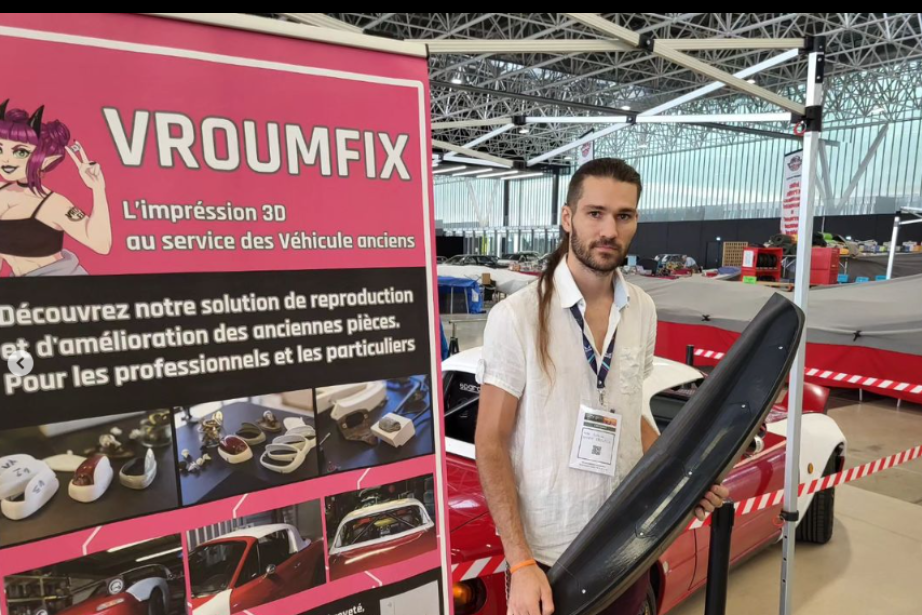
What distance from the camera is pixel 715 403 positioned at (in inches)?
52.1

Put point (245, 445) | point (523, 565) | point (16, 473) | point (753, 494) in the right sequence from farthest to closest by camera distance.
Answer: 1. point (753, 494)
2. point (523, 565)
3. point (245, 445)
4. point (16, 473)

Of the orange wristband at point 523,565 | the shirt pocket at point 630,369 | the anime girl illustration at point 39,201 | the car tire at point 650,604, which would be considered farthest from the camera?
the car tire at point 650,604

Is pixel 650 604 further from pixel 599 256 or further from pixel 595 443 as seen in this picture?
pixel 599 256

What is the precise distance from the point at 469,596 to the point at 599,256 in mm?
1310

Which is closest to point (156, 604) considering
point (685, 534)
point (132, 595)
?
point (132, 595)

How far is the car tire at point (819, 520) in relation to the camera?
3.58 m

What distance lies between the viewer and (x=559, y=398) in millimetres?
1552

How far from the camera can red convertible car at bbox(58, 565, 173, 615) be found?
39.9 inches

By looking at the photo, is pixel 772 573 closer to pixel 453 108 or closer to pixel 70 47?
pixel 70 47

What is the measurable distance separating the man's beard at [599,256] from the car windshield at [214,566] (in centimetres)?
112

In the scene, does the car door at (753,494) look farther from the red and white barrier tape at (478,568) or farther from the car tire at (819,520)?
the red and white barrier tape at (478,568)

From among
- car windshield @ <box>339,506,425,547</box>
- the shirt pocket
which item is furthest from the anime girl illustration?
the shirt pocket

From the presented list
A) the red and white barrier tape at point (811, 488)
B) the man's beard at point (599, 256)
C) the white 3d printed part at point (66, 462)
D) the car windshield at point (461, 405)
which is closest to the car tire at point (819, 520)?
the red and white barrier tape at point (811, 488)

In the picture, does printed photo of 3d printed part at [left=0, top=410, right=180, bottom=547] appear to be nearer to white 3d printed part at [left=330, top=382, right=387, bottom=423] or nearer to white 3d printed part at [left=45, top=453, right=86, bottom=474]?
white 3d printed part at [left=45, top=453, right=86, bottom=474]
